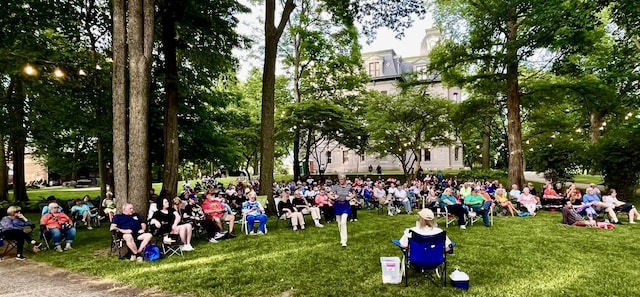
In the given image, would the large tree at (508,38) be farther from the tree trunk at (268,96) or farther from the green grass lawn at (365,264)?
the tree trunk at (268,96)

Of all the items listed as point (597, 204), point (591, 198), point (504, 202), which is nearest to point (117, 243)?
point (504, 202)

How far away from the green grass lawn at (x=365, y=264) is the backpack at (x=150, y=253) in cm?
23

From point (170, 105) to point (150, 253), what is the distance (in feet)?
17.0

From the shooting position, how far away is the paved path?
482 centimetres

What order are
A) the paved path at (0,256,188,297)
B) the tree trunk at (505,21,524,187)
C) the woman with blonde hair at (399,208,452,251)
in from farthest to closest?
1. the tree trunk at (505,21,524,187)
2. the woman with blonde hair at (399,208,452,251)
3. the paved path at (0,256,188,297)

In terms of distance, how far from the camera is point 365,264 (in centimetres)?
573

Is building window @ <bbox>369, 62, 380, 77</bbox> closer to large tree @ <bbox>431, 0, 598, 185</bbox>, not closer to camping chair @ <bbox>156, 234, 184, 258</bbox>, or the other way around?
large tree @ <bbox>431, 0, 598, 185</bbox>

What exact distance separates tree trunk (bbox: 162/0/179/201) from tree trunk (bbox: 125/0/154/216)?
2913 millimetres

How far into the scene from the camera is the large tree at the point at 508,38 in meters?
11.4

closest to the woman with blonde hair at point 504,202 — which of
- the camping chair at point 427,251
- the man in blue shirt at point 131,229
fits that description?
the camping chair at point 427,251

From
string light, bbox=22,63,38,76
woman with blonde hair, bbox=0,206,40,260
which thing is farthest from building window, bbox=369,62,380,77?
woman with blonde hair, bbox=0,206,40,260

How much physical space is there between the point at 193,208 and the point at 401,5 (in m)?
9.70

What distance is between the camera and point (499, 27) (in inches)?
572

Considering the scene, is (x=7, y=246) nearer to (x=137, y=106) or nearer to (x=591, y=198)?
(x=137, y=106)
